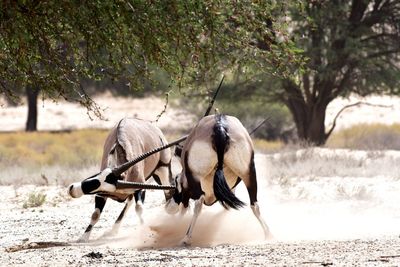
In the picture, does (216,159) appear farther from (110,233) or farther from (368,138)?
(368,138)

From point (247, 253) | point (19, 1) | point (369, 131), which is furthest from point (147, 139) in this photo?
point (369, 131)

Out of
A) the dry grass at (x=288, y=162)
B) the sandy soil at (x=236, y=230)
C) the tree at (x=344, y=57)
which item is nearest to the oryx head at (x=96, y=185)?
the sandy soil at (x=236, y=230)

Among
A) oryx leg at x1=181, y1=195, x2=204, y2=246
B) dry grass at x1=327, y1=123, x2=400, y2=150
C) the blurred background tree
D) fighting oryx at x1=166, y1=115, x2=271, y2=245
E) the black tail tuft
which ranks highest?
the blurred background tree

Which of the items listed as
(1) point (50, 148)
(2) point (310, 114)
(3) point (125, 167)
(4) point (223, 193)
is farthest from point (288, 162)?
(1) point (50, 148)

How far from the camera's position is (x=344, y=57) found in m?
29.9

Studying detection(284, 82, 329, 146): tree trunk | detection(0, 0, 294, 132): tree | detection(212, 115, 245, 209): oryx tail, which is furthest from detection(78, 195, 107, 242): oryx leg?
detection(284, 82, 329, 146): tree trunk

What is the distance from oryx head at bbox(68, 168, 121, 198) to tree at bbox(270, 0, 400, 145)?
1735 cm

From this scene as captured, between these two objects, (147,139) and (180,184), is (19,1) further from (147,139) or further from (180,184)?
(147,139)

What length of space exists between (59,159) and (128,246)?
719 inches

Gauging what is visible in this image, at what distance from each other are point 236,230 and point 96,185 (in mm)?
2135

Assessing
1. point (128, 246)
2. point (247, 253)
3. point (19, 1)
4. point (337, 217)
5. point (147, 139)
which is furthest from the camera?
point (337, 217)

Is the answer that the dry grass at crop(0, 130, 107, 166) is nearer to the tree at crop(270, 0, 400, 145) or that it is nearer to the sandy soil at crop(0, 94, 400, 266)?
the tree at crop(270, 0, 400, 145)

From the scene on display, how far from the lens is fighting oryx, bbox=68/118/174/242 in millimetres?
11852

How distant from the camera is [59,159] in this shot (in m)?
30.4
